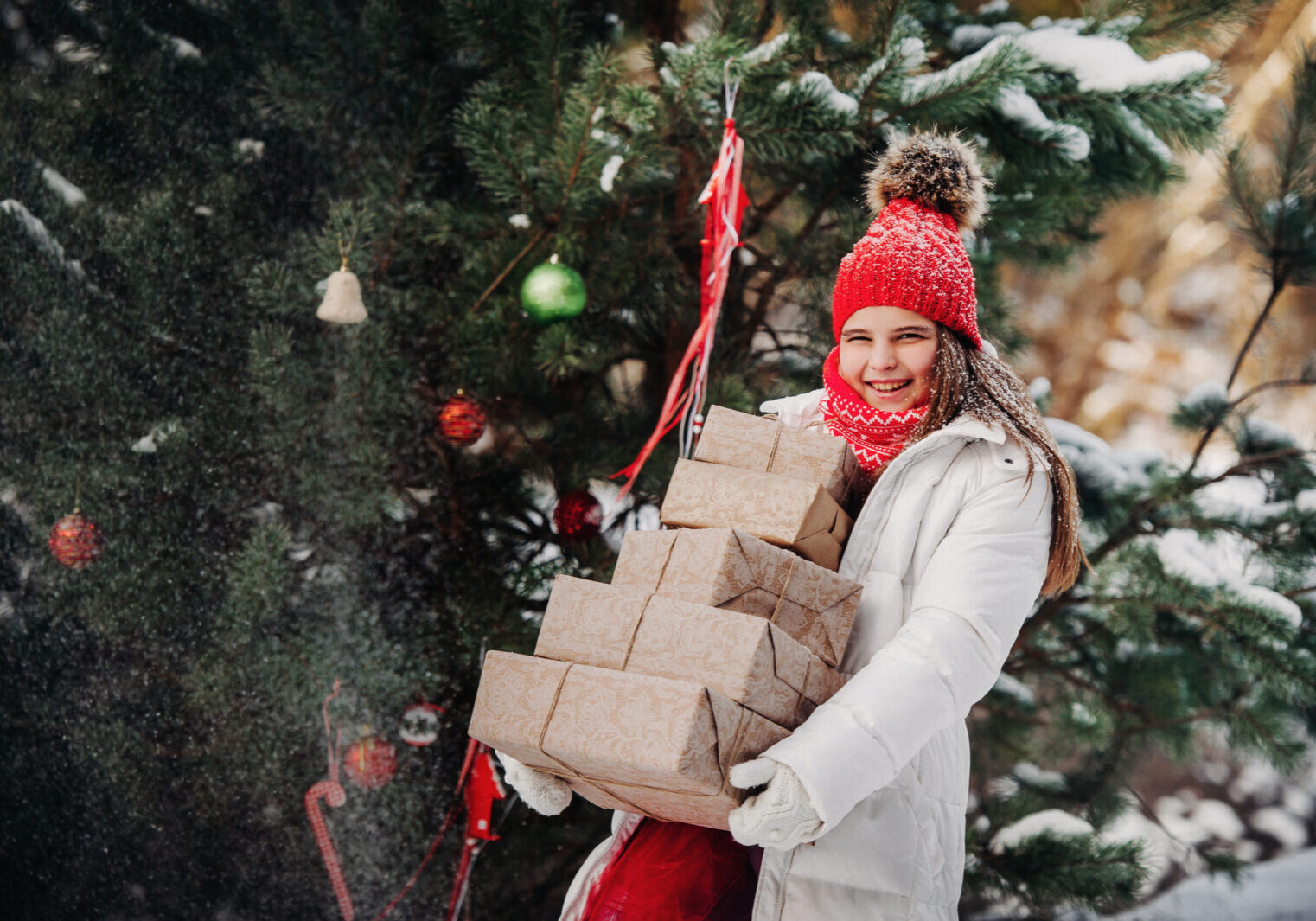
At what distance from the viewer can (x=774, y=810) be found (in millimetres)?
816

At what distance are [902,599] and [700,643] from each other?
0.26 m

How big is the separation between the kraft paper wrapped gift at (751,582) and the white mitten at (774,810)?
0.50ft

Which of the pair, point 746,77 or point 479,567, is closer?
point 746,77

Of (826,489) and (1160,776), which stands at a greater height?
(826,489)

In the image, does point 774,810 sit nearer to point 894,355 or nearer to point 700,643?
point 700,643

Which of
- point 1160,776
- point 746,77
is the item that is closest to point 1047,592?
point 746,77

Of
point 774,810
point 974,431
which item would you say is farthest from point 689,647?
point 974,431

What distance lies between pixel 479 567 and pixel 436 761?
0.33 meters

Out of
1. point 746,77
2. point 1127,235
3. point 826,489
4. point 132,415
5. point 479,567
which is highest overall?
point 746,77

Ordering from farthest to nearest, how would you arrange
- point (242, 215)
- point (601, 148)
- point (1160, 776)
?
1. point (1160, 776)
2. point (242, 215)
3. point (601, 148)

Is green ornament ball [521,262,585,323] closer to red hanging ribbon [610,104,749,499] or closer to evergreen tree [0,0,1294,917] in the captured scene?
evergreen tree [0,0,1294,917]

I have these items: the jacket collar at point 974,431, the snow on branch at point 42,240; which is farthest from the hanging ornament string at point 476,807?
the snow on branch at point 42,240

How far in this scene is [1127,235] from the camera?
15.4 feet

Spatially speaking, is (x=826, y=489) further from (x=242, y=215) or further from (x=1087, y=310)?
(x=1087, y=310)
